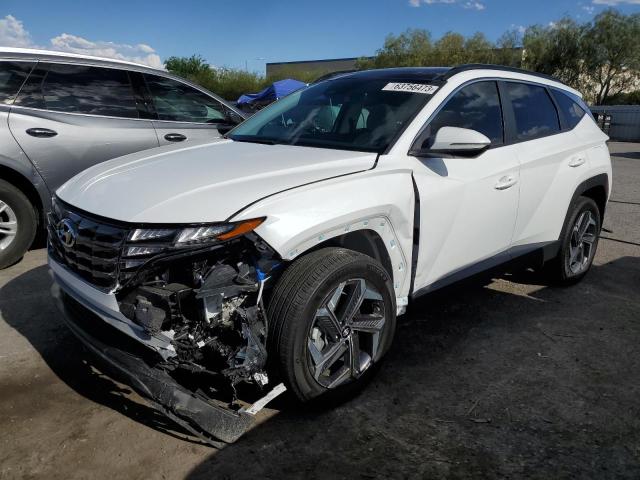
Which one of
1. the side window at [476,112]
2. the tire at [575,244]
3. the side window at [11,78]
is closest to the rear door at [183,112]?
the side window at [11,78]

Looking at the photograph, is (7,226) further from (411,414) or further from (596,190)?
(596,190)

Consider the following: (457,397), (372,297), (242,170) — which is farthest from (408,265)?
(242,170)

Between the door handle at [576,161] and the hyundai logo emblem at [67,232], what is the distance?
3483 mm

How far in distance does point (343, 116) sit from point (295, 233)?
4.41 ft

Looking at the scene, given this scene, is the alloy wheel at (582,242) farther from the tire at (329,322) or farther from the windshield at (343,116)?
the tire at (329,322)

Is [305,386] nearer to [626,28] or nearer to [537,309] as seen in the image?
[537,309]

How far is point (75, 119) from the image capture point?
4.90 meters

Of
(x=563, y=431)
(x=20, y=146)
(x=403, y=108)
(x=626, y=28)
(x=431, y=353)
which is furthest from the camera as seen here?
(x=626, y=28)

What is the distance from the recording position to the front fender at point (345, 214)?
2285 millimetres

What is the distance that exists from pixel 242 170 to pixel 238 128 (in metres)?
1.37

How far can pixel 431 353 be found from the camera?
133 inches

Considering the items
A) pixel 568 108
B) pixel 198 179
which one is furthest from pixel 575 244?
pixel 198 179

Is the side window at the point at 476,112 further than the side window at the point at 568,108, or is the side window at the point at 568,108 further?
the side window at the point at 568,108

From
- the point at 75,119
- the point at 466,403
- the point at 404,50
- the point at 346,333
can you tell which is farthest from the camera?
the point at 404,50
